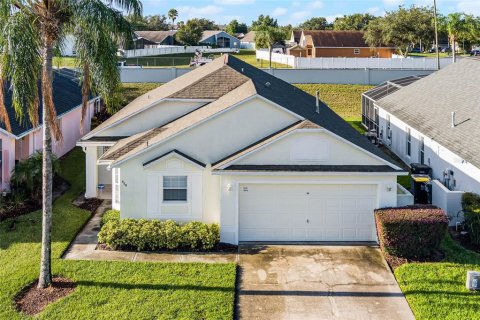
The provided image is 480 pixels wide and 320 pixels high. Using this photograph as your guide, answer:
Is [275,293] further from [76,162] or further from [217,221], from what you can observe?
[76,162]

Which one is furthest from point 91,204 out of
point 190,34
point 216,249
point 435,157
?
point 190,34

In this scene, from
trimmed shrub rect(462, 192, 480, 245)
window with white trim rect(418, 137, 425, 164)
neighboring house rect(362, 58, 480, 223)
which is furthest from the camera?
window with white trim rect(418, 137, 425, 164)

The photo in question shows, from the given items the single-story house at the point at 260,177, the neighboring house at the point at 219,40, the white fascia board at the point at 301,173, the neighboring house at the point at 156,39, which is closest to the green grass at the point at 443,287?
the single-story house at the point at 260,177

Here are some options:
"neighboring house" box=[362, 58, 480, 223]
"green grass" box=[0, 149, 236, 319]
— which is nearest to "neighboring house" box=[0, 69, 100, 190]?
"green grass" box=[0, 149, 236, 319]

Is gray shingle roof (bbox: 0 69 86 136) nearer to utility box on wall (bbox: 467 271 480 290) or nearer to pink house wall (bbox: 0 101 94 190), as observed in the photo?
pink house wall (bbox: 0 101 94 190)

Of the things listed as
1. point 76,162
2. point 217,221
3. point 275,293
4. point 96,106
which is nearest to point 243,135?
point 217,221
